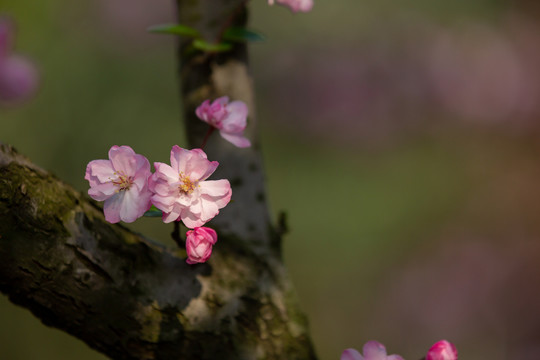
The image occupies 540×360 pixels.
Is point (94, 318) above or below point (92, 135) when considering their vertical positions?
below

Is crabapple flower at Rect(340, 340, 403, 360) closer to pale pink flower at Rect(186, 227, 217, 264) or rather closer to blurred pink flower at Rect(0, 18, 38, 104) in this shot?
pale pink flower at Rect(186, 227, 217, 264)

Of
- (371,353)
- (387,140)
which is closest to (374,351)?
(371,353)

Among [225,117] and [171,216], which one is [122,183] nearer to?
[171,216]

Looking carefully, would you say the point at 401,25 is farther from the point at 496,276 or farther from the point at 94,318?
the point at 94,318

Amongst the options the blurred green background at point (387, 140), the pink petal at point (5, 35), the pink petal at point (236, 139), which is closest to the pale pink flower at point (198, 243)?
the pink petal at point (236, 139)

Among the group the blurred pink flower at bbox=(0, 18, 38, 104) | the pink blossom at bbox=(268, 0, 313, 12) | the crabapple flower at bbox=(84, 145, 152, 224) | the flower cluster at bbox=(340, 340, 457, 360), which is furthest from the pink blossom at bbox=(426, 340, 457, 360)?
the blurred pink flower at bbox=(0, 18, 38, 104)

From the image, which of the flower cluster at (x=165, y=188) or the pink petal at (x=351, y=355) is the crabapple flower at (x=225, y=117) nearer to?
the flower cluster at (x=165, y=188)

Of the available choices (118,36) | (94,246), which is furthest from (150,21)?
(94,246)
